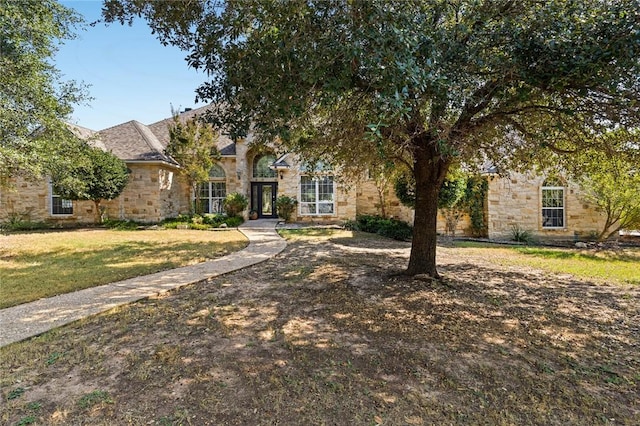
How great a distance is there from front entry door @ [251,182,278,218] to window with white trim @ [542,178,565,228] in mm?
14955

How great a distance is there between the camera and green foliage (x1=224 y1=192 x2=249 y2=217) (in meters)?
18.7

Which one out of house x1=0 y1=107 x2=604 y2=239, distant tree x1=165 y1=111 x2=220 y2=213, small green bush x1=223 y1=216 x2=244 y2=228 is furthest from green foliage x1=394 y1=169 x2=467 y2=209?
distant tree x1=165 y1=111 x2=220 y2=213

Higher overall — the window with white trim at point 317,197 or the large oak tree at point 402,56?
the large oak tree at point 402,56

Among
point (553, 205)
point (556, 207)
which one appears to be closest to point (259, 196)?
point (553, 205)

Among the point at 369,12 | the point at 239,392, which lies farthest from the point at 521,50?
the point at 239,392

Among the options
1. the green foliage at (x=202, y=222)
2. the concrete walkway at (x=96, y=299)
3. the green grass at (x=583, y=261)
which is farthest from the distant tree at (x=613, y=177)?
the green foliage at (x=202, y=222)

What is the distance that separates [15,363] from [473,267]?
9.04 m

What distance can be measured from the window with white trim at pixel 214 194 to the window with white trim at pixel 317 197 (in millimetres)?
5642

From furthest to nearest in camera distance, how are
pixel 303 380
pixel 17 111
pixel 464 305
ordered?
pixel 17 111, pixel 464 305, pixel 303 380

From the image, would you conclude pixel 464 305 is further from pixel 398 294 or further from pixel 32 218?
pixel 32 218

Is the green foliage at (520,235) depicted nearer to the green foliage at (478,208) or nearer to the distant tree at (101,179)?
the green foliage at (478,208)

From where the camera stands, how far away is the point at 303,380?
320 centimetres

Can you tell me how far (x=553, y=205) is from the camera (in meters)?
15.4

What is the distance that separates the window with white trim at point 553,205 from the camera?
603 inches
